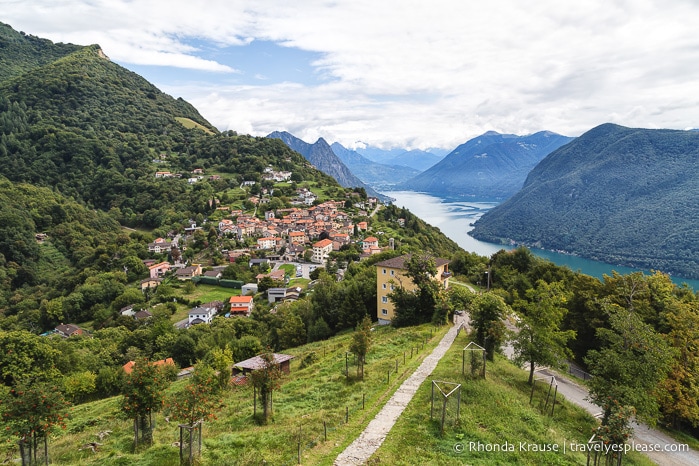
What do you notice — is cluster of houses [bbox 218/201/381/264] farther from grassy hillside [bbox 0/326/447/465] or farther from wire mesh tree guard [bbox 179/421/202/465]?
wire mesh tree guard [bbox 179/421/202/465]

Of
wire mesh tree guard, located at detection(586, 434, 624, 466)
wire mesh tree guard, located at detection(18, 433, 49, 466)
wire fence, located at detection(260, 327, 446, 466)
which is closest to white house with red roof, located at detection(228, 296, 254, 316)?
wire fence, located at detection(260, 327, 446, 466)

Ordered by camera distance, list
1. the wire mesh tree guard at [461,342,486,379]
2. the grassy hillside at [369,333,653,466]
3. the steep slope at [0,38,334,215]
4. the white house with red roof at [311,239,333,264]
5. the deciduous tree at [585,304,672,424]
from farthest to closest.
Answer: the steep slope at [0,38,334,215] → the white house with red roof at [311,239,333,264] → the wire mesh tree guard at [461,342,486,379] → the deciduous tree at [585,304,672,424] → the grassy hillside at [369,333,653,466]

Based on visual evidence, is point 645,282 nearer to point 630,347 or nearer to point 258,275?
point 630,347

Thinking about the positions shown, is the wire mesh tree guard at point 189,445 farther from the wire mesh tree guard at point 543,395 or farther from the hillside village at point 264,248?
the hillside village at point 264,248

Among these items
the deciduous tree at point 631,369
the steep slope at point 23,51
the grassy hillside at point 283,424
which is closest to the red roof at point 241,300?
the grassy hillside at point 283,424

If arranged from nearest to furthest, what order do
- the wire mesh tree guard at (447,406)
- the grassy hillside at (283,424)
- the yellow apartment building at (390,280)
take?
the grassy hillside at (283,424), the wire mesh tree guard at (447,406), the yellow apartment building at (390,280)

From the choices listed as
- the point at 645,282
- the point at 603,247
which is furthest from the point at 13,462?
the point at 603,247

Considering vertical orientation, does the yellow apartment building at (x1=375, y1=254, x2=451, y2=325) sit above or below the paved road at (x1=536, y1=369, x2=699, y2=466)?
above
